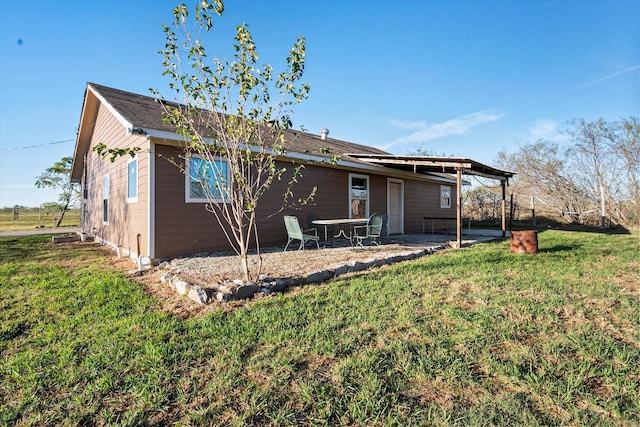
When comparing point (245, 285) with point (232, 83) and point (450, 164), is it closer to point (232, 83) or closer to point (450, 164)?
point (232, 83)

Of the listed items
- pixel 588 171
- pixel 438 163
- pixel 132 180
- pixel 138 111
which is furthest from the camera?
pixel 588 171

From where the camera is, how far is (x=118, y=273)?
216 inches

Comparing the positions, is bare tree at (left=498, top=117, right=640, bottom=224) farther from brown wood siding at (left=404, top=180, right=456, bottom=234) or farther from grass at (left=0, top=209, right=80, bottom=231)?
grass at (left=0, top=209, right=80, bottom=231)

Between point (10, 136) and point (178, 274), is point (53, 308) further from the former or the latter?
point (10, 136)

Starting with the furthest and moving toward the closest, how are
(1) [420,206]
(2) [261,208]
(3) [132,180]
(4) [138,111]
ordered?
(1) [420,206] → (2) [261,208] → (3) [132,180] → (4) [138,111]

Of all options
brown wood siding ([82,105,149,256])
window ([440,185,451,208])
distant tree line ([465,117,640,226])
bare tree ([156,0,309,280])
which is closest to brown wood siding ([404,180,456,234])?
window ([440,185,451,208])

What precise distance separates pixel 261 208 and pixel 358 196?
12.3 feet

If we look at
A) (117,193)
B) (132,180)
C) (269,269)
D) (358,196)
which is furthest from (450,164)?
(117,193)

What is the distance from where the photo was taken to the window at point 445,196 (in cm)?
1390

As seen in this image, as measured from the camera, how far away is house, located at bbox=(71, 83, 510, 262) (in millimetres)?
5980

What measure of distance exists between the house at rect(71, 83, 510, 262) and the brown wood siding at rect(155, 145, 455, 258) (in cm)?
2

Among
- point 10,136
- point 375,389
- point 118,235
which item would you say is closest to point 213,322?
point 375,389

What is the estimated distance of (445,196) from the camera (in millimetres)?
14156

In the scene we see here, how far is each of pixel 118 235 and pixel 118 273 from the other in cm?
308
